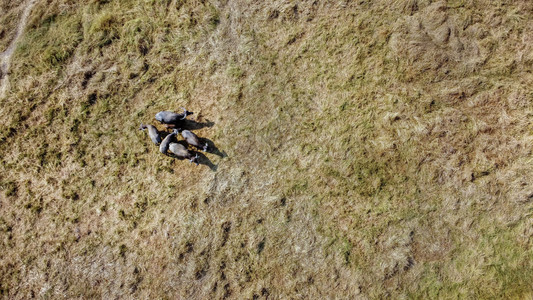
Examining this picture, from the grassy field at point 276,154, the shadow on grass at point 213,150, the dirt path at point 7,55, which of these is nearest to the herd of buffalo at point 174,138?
the shadow on grass at point 213,150

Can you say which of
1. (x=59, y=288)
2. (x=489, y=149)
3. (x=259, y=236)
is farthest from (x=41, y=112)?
(x=489, y=149)

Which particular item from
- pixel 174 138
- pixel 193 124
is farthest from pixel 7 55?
pixel 193 124

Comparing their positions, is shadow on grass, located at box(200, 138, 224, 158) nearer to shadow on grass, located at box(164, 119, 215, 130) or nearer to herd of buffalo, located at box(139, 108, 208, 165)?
herd of buffalo, located at box(139, 108, 208, 165)

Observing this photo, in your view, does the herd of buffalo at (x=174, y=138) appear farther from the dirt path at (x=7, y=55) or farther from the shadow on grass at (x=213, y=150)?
the dirt path at (x=7, y=55)

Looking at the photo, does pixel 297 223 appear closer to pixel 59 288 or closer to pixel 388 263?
pixel 388 263

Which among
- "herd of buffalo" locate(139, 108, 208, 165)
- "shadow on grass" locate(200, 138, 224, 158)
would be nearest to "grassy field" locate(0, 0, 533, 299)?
"shadow on grass" locate(200, 138, 224, 158)

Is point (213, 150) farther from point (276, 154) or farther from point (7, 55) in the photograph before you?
point (7, 55)
